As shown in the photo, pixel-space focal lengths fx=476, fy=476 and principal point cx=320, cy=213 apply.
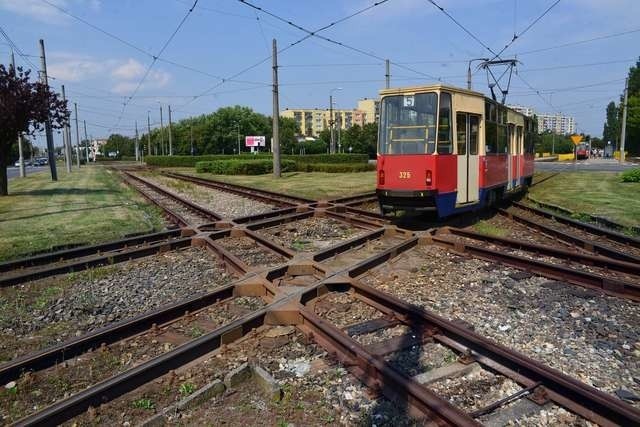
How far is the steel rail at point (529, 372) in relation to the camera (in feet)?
11.1

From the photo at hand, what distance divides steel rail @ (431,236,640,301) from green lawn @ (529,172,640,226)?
201 inches

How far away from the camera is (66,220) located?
43.1ft

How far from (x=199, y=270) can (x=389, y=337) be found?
4.01m

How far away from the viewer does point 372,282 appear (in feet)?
23.1

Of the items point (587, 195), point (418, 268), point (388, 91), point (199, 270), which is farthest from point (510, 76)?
point (199, 270)

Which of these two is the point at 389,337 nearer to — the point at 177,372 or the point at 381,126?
the point at 177,372

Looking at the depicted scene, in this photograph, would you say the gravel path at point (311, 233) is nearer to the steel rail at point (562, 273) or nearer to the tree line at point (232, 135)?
the steel rail at point (562, 273)

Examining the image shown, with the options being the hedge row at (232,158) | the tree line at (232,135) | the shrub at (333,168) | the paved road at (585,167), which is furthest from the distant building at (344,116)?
the shrub at (333,168)

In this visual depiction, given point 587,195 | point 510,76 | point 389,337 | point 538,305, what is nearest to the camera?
point 389,337

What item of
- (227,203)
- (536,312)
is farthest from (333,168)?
(536,312)

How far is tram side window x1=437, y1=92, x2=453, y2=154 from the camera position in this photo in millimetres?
10234

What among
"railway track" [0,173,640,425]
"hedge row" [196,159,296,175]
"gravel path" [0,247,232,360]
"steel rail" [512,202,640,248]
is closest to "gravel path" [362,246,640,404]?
"railway track" [0,173,640,425]

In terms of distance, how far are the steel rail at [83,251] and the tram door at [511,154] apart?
10.2 m

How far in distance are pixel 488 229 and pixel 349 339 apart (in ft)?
25.6
